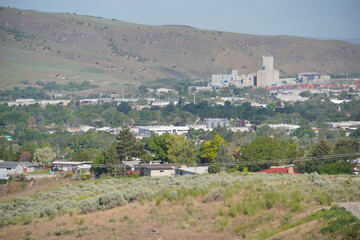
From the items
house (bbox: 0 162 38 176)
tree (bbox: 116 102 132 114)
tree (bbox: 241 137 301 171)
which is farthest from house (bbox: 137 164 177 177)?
tree (bbox: 116 102 132 114)

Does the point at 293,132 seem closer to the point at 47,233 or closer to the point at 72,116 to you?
the point at 72,116

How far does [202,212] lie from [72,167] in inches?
1101

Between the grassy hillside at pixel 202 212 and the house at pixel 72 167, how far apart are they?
19.6m

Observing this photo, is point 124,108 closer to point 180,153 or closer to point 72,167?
point 72,167

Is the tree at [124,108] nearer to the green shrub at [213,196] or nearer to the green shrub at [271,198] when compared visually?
the green shrub at [213,196]

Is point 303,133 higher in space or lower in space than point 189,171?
lower

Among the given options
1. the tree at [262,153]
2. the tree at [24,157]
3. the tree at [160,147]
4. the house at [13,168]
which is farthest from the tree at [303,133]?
the house at [13,168]

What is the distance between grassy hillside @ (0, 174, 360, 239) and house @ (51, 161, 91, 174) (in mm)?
19632

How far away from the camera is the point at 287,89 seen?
602ft

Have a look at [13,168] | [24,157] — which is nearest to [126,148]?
[13,168]

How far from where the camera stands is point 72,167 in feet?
156

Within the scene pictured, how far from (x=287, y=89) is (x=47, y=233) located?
166m

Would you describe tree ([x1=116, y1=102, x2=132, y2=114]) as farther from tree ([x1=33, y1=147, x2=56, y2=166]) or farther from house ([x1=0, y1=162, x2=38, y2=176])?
house ([x1=0, y1=162, x2=38, y2=176])

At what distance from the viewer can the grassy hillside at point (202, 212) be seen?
17766 millimetres
